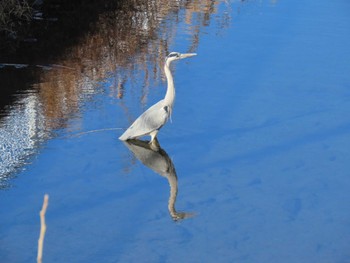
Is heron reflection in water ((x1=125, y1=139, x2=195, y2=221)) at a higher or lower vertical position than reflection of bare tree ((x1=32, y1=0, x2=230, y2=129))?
lower

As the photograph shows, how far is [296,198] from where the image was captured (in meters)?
6.12

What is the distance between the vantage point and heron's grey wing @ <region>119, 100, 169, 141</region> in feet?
22.4

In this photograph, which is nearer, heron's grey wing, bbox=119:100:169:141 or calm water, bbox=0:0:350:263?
calm water, bbox=0:0:350:263

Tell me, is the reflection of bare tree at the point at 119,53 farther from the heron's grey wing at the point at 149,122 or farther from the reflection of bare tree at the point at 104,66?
the heron's grey wing at the point at 149,122

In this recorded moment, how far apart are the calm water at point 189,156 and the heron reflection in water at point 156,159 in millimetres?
18

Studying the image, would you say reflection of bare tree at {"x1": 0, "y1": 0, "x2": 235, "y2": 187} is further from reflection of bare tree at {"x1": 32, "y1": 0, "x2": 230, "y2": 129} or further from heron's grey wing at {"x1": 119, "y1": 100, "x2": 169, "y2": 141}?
heron's grey wing at {"x1": 119, "y1": 100, "x2": 169, "y2": 141}

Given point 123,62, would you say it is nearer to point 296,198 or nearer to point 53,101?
point 53,101

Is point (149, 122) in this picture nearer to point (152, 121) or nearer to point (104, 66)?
point (152, 121)

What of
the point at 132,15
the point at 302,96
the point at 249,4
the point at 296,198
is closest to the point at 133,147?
the point at 296,198

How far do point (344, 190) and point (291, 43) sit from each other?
4.40 m

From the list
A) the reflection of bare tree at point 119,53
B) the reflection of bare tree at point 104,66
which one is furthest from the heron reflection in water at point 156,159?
the reflection of bare tree at point 119,53

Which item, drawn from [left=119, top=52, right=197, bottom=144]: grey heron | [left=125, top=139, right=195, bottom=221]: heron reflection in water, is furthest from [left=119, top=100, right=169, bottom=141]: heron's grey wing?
[left=125, top=139, right=195, bottom=221]: heron reflection in water

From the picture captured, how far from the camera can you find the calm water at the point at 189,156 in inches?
214

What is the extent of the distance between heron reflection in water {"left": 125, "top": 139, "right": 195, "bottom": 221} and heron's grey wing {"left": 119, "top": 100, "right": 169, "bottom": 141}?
129 millimetres
